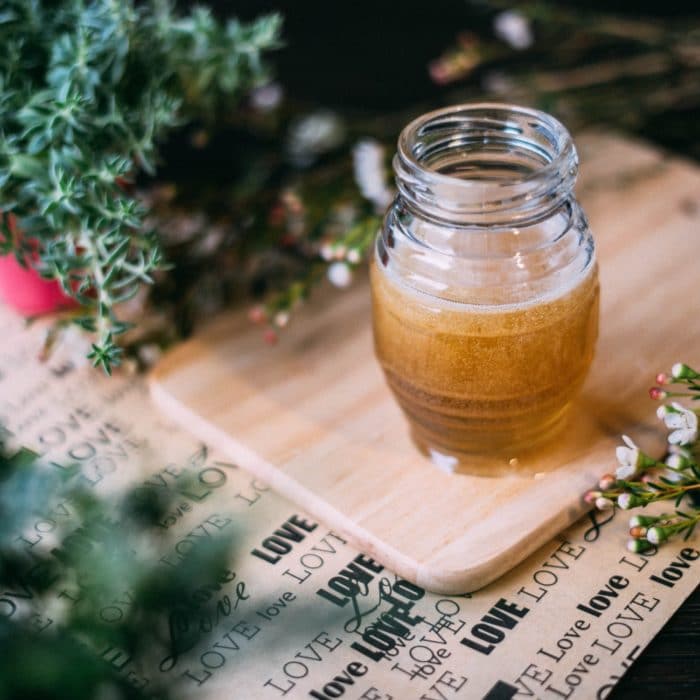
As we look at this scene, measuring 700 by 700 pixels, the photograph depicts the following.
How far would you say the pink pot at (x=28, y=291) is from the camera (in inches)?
42.2

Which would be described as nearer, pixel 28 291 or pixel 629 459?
pixel 629 459

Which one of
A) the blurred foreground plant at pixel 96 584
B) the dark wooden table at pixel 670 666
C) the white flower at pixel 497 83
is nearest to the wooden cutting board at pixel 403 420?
the dark wooden table at pixel 670 666

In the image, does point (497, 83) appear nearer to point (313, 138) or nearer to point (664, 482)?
point (313, 138)

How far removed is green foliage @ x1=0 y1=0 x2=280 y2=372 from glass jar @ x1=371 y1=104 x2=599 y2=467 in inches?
8.6

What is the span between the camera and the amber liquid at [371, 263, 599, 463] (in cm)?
78

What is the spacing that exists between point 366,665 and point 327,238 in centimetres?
51

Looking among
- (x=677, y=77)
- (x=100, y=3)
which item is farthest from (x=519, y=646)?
(x=677, y=77)

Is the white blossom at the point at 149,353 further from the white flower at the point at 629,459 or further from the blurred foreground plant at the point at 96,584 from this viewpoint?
the blurred foreground plant at the point at 96,584

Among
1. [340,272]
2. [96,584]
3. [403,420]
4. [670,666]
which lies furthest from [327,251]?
[96,584]

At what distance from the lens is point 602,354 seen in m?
1.00

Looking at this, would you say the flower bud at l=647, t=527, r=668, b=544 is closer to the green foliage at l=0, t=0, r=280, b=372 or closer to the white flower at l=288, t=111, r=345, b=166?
the green foliage at l=0, t=0, r=280, b=372

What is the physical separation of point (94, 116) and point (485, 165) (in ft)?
1.22

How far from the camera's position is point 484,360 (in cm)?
79

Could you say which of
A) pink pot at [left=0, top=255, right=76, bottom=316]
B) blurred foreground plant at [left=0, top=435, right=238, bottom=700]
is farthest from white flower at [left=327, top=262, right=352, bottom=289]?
blurred foreground plant at [left=0, top=435, right=238, bottom=700]
